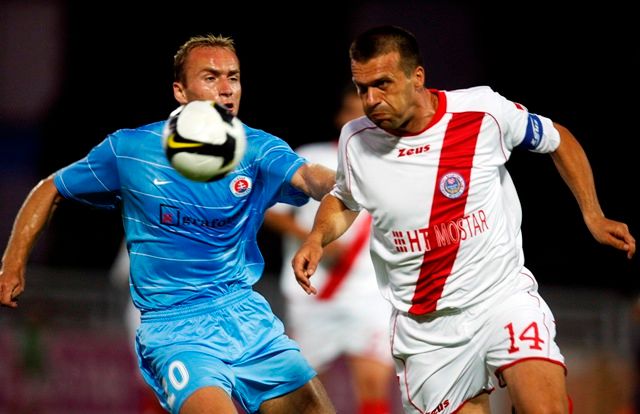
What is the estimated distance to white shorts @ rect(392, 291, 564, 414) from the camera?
5.02 metres

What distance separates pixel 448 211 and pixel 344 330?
3410 millimetres

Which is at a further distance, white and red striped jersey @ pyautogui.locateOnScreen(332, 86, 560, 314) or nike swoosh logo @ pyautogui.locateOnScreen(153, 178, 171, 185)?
nike swoosh logo @ pyautogui.locateOnScreen(153, 178, 171, 185)

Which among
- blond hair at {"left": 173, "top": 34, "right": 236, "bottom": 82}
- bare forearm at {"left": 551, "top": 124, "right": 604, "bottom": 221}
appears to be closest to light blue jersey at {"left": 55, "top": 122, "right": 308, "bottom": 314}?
blond hair at {"left": 173, "top": 34, "right": 236, "bottom": 82}

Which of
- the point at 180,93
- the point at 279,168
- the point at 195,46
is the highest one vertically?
the point at 195,46

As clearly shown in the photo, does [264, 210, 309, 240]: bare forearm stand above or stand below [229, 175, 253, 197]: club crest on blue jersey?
below

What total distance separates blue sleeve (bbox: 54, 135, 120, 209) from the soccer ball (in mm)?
625

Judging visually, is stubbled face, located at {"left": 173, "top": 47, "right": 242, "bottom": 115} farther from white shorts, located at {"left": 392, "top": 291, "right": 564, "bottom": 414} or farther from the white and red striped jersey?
white shorts, located at {"left": 392, "top": 291, "right": 564, "bottom": 414}

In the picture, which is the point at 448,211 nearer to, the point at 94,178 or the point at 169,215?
the point at 169,215

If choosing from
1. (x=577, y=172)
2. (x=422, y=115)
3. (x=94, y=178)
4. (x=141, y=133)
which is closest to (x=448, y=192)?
(x=422, y=115)

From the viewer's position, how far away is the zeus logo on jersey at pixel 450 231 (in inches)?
203

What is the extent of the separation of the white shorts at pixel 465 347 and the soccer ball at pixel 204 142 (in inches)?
43.7

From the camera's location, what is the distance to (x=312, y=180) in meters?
5.49

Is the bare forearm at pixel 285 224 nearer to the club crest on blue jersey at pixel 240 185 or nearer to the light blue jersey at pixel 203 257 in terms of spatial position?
the light blue jersey at pixel 203 257

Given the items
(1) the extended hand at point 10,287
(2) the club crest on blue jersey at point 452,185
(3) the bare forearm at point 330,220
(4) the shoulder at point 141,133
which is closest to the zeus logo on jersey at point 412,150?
(2) the club crest on blue jersey at point 452,185
